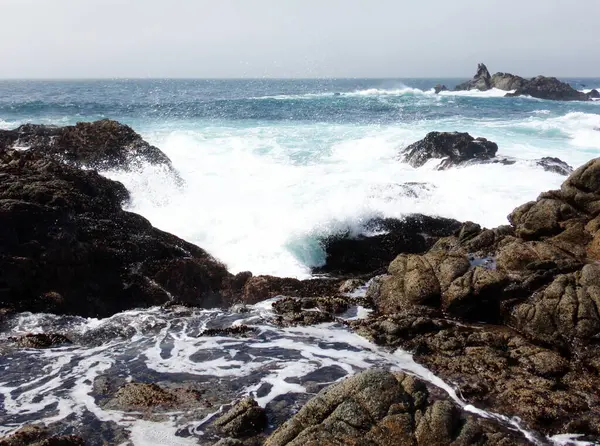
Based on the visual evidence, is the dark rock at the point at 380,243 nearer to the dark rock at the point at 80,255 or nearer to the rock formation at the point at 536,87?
the dark rock at the point at 80,255

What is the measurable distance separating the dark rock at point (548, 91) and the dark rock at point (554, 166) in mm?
76546

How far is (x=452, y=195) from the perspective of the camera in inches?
914

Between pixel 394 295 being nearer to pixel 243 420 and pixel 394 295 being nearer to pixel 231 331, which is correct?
pixel 231 331

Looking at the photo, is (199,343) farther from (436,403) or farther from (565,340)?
(565,340)

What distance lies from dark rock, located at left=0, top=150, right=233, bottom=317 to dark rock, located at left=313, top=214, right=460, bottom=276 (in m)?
4.54

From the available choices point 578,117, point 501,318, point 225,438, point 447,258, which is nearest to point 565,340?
point 501,318

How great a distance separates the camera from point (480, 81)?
382ft

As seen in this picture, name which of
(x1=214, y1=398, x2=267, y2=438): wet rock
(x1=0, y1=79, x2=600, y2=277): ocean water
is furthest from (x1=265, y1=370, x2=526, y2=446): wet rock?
(x1=0, y1=79, x2=600, y2=277): ocean water

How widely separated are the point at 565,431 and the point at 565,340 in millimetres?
3195

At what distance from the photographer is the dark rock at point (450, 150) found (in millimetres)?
31078

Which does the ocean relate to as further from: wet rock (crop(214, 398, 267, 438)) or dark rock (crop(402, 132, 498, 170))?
dark rock (crop(402, 132, 498, 170))

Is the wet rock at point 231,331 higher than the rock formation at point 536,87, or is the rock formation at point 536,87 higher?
the rock formation at point 536,87

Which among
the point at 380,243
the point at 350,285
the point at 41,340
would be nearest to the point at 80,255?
the point at 41,340

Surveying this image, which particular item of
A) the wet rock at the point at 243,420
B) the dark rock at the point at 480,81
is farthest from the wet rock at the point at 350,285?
the dark rock at the point at 480,81
